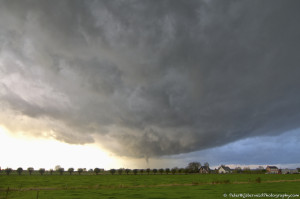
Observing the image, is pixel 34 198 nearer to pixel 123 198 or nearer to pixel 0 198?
pixel 0 198

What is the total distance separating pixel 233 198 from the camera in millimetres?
32406

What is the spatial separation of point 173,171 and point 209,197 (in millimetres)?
153085

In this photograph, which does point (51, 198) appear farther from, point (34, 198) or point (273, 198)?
point (273, 198)

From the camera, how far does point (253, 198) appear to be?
3186cm

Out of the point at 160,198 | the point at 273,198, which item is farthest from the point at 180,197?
the point at 273,198

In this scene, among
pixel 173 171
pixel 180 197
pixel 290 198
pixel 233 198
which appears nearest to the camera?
pixel 290 198

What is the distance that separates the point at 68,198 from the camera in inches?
1334

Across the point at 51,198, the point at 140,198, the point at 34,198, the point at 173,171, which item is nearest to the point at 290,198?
the point at 140,198

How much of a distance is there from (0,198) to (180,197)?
27968mm

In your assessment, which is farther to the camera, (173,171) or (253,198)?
(173,171)

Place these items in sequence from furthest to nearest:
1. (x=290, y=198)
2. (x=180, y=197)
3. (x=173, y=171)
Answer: (x=173, y=171), (x=180, y=197), (x=290, y=198)

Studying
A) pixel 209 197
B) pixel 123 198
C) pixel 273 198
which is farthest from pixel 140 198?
pixel 273 198

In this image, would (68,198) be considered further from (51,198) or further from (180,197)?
(180,197)

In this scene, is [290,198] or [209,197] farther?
[209,197]
